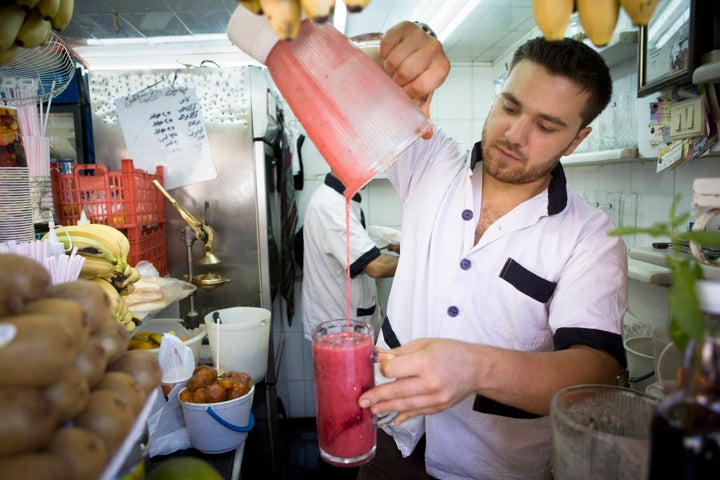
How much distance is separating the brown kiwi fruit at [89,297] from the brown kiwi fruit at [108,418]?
0.33ft

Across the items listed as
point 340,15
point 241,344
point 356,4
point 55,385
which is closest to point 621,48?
point 340,15

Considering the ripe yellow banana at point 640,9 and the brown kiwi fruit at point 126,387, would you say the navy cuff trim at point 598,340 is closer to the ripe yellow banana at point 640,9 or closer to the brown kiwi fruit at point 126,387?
the ripe yellow banana at point 640,9

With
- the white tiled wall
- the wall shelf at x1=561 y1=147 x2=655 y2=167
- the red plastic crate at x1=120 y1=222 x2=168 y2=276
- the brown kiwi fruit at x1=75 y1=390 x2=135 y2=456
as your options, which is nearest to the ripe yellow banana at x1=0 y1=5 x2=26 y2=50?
the brown kiwi fruit at x1=75 y1=390 x2=135 y2=456

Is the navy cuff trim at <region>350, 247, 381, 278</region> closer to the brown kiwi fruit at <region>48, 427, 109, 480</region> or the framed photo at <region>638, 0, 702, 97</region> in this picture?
the framed photo at <region>638, 0, 702, 97</region>

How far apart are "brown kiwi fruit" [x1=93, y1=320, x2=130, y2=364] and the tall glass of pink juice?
43 cm

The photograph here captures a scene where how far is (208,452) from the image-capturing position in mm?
1455

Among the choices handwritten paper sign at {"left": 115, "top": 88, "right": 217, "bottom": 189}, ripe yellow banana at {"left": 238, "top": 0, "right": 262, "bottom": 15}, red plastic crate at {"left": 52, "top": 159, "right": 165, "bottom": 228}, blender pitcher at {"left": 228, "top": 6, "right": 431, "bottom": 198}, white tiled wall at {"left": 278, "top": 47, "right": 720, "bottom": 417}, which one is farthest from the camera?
white tiled wall at {"left": 278, "top": 47, "right": 720, "bottom": 417}

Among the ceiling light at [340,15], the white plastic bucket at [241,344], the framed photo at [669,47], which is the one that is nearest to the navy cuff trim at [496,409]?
the white plastic bucket at [241,344]

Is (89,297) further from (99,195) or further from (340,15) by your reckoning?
(340,15)

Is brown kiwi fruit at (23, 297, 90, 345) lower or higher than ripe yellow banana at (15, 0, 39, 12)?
lower

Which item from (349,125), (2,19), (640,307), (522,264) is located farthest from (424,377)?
(640,307)

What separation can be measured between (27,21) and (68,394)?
0.99 meters

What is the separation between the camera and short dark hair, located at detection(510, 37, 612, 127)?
1.45 meters

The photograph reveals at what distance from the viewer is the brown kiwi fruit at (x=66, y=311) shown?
0.50m
